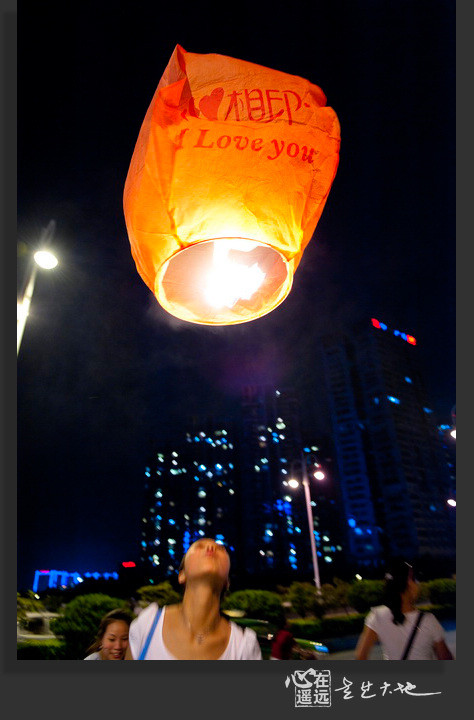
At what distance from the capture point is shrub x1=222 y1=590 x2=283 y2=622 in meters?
3.32

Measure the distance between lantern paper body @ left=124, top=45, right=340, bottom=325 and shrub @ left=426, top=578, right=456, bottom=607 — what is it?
231 centimetres

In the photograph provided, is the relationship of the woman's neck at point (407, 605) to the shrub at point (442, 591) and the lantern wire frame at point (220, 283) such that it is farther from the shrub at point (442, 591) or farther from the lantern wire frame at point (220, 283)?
the lantern wire frame at point (220, 283)

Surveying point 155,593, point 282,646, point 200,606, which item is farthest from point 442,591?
point 155,593

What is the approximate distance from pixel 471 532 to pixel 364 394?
282 centimetres

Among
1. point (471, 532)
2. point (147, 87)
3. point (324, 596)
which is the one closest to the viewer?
point (471, 532)

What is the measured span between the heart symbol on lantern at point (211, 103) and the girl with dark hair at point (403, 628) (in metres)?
2.21

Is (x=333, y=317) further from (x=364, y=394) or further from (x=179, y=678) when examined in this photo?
A: (x=179, y=678)

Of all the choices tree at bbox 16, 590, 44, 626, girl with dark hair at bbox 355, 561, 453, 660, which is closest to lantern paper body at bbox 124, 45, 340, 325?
girl with dark hair at bbox 355, 561, 453, 660

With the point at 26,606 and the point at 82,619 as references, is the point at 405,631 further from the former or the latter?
the point at 26,606

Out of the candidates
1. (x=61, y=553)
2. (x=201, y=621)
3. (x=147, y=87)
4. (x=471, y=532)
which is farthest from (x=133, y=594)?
(x=147, y=87)

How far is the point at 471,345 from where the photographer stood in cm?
268

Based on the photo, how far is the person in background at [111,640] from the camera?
256 cm

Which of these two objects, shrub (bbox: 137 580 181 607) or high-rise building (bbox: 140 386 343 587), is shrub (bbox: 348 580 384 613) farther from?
shrub (bbox: 137 580 181 607)

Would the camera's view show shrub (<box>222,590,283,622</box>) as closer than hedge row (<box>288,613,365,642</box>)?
No
